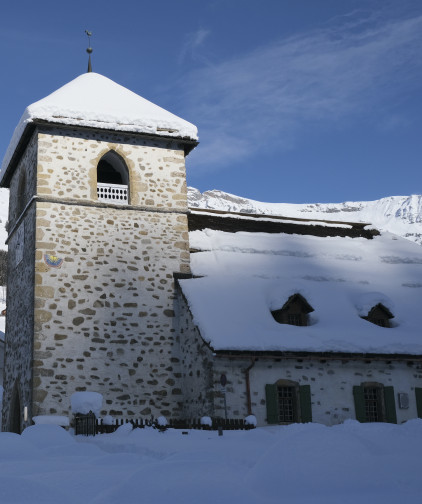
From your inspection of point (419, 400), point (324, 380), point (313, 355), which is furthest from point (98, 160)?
point (419, 400)

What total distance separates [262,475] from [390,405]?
14.0 m

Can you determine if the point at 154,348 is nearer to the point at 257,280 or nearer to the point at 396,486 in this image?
the point at 257,280

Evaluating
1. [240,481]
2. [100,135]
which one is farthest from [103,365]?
[240,481]

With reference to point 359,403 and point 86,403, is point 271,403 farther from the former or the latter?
point 86,403

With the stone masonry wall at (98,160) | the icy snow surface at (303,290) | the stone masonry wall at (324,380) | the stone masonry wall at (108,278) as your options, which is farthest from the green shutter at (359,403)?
the stone masonry wall at (98,160)

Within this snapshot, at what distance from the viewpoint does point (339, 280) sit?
74.5 feet

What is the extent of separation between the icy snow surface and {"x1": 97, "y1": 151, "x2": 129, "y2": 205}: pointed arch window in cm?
278

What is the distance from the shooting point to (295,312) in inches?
806

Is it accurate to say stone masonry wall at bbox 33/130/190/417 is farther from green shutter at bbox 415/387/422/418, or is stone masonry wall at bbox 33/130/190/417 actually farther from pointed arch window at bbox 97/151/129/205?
green shutter at bbox 415/387/422/418

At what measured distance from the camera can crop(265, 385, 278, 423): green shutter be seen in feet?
59.1

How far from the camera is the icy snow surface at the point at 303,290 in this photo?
→ 18953mm

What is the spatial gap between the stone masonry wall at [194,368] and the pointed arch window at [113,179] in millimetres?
3633

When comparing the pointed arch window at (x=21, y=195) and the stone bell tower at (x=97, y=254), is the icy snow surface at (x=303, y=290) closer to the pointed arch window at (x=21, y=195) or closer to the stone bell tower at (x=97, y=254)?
the stone bell tower at (x=97, y=254)

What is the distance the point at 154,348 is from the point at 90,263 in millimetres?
3146
